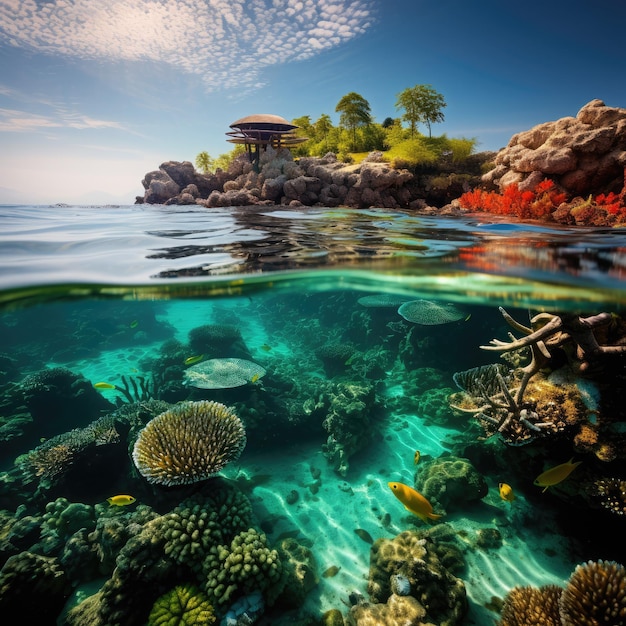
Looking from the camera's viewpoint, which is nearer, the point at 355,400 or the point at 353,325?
the point at 355,400

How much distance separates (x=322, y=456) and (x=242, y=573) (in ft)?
14.9

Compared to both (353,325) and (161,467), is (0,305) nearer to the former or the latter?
(161,467)

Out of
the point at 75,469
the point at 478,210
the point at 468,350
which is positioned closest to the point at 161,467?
the point at 75,469

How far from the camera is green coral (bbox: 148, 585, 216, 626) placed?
14.2ft

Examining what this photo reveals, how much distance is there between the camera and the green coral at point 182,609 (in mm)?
4332

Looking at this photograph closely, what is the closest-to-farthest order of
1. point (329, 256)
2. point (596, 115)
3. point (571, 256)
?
point (571, 256) < point (329, 256) < point (596, 115)

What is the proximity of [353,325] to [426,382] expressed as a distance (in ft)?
21.5

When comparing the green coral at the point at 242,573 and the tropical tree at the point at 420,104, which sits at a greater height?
the tropical tree at the point at 420,104

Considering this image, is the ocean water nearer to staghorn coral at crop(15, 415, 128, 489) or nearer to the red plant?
staghorn coral at crop(15, 415, 128, 489)

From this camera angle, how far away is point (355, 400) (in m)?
9.28

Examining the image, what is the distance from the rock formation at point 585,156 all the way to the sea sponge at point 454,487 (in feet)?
45.0

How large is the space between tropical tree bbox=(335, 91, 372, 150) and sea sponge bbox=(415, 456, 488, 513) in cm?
3446

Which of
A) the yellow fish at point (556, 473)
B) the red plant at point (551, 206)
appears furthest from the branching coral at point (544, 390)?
the red plant at point (551, 206)

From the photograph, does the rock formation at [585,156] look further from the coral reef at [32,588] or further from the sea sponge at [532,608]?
the coral reef at [32,588]
